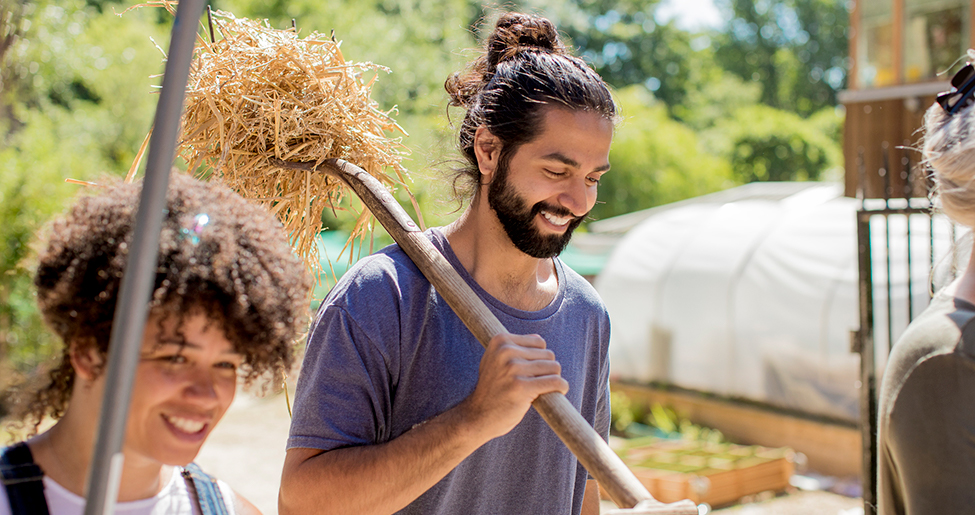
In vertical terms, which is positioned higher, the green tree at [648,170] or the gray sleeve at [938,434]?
the green tree at [648,170]

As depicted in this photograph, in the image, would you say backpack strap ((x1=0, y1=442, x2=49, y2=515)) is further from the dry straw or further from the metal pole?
the dry straw

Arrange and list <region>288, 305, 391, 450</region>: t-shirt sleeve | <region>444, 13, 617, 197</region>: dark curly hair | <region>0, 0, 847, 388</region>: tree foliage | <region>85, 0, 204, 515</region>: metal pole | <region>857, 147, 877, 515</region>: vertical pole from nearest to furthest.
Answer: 1. <region>85, 0, 204, 515</region>: metal pole
2. <region>288, 305, 391, 450</region>: t-shirt sleeve
3. <region>444, 13, 617, 197</region>: dark curly hair
4. <region>857, 147, 877, 515</region>: vertical pole
5. <region>0, 0, 847, 388</region>: tree foliage

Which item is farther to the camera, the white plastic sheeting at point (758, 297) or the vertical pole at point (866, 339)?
the white plastic sheeting at point (758, 297)

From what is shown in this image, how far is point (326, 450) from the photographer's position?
135 centimetres

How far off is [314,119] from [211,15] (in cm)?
34

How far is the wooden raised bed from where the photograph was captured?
6344 mm

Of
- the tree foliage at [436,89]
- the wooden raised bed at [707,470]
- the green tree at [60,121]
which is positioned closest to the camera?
the wooden raised bed at [707,470]

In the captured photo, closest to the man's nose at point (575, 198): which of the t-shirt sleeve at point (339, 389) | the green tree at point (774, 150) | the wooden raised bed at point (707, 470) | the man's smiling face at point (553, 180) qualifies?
the man's smiling face at point (553, 180)

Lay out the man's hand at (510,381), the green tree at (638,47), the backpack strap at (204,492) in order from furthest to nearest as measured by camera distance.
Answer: the green tree at (638,47)
the man's hand at (510,381)
the backpack strap at (204,492)

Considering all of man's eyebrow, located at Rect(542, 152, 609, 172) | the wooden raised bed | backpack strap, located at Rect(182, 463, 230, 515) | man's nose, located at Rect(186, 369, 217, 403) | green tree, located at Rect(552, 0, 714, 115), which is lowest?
the wooden raised bed

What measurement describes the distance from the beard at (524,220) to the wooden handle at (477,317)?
0.18 meters

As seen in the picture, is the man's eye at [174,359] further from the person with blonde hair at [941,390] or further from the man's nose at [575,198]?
the person with blonde hair at [941,390]

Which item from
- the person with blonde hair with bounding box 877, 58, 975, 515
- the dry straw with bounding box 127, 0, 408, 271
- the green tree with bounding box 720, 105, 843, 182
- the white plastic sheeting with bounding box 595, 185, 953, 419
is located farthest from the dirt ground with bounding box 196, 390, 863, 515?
the green tree with bounding box 720, 105, 843, 182

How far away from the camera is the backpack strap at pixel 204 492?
1.11 meters
